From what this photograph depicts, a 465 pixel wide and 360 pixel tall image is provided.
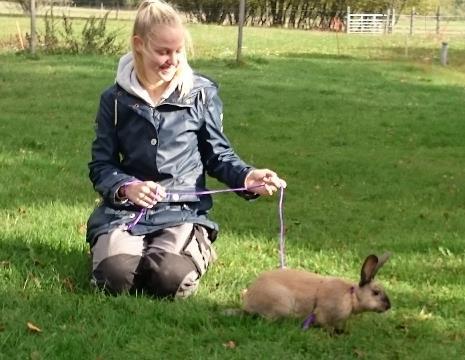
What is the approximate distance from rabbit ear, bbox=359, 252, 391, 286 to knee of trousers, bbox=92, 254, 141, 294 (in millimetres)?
1237

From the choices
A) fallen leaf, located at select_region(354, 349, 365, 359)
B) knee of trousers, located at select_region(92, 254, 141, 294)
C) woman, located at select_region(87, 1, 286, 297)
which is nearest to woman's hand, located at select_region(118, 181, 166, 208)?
woman, located at select_region(87, 1, 286, 297)

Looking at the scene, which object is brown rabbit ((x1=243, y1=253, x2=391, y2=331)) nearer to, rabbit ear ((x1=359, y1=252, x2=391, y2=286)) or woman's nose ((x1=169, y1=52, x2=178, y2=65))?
rabbit ear ((x1=359, y1=252, x2=391, y2=286))

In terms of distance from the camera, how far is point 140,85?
4812 millimetres

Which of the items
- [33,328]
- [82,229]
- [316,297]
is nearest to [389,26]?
[82,229]

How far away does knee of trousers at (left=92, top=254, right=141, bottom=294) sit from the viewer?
454cm

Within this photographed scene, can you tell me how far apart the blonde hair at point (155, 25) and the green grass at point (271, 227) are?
45.2 inches

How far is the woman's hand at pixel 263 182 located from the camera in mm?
4496

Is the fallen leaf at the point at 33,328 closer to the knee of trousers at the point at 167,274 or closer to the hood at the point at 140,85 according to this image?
the knee of trousers at the point at 167,274

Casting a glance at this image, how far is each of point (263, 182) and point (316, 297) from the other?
2.35ft

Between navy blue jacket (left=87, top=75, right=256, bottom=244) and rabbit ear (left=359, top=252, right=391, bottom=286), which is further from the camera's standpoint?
navy blue jacket (left=87, top=75, right=256, bottom=244)

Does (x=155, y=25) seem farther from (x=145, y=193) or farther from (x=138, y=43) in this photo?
(x=145, y=193)

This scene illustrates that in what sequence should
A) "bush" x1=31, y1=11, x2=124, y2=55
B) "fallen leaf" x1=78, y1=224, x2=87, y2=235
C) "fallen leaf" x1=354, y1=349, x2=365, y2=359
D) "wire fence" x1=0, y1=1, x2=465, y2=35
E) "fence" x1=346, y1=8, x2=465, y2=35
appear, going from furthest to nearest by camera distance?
"fence" x1=346, y1=8, x2=465, y2=35, "wire fence" x1=0, y1=1, x2=465, y2=35, "bush" x1=31, y1=11, x2=124, y2=55, "fallen leaf" x1=78, y1=224, x2=87, y2=235, "fallen leaf" x1=354, y1=349, x2=365, y2=359

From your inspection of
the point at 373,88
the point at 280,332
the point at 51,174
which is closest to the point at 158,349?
the point at 280,332

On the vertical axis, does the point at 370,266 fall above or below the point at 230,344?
above
